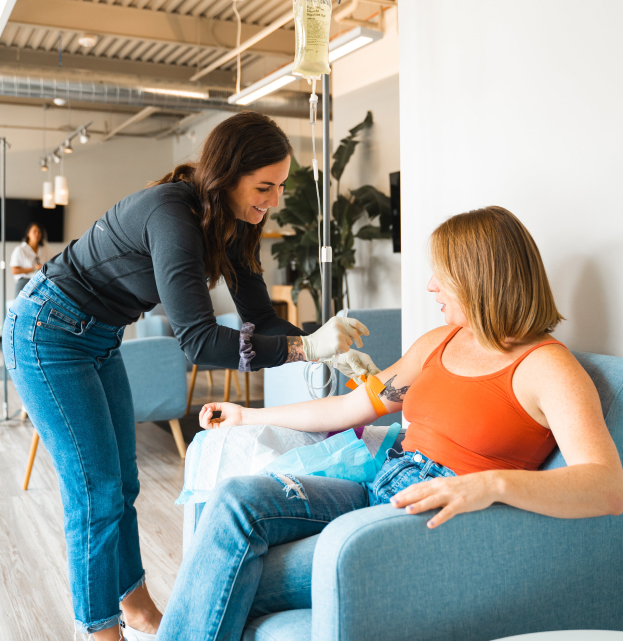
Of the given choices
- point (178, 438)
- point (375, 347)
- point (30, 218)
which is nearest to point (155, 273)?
point (375, 347)

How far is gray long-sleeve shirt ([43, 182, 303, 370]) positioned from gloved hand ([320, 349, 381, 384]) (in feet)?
0.96

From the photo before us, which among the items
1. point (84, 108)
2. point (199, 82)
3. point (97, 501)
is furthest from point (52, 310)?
point (84, 108)

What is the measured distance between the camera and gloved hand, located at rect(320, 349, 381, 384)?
1.68 meters

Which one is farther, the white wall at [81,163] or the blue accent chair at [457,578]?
the white wall at [81,163]

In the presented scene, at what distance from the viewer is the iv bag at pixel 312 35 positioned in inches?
61.7

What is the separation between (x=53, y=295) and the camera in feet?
4.77

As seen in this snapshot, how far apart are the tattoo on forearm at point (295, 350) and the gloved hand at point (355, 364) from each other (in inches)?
8.5

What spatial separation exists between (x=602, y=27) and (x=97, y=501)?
1485mm

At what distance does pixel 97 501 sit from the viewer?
147cm

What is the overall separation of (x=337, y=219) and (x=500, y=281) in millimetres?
3918

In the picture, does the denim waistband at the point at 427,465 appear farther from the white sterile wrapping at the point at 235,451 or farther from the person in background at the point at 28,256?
the person in background at the point at 28,256

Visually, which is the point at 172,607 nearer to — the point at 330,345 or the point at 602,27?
the point at 330,345

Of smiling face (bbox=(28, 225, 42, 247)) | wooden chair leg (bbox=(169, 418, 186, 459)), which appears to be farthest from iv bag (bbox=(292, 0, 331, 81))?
smiling face (bbox=(28, 225, 42, 247))

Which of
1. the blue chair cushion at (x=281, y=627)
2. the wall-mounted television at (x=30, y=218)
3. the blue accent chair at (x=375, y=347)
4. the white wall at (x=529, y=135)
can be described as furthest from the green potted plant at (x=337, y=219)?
the wall-mounted television at (x=30, y=218)
